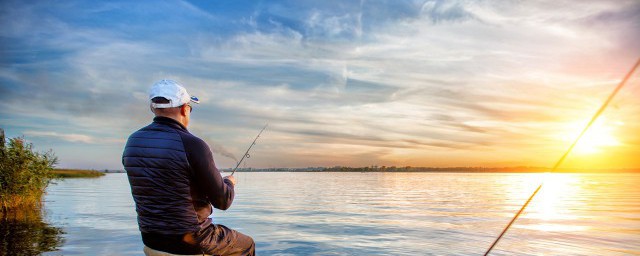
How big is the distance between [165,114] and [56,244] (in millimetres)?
11639

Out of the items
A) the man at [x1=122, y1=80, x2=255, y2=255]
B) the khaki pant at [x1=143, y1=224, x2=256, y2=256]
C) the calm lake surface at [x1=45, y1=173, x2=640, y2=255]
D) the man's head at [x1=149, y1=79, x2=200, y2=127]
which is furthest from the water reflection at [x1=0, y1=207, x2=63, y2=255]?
the man's head at [x1=149, y1=79, x2=200, y2=127]

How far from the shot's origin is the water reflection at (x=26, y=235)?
1273 cm

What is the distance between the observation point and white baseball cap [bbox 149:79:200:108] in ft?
15.4

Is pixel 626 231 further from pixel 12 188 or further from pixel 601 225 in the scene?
pixel 12 188

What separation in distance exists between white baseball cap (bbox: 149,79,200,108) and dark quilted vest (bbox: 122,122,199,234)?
240 millimetres

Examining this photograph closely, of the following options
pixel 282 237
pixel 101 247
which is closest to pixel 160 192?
pixel 101 247

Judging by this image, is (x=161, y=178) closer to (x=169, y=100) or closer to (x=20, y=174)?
(x=169, y=100)

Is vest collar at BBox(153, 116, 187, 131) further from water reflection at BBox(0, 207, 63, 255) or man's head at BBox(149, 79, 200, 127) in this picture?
water reflection at BBox(0, 207, 63, 255)

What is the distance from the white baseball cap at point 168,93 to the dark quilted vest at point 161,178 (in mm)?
240

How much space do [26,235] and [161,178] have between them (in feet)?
43.9

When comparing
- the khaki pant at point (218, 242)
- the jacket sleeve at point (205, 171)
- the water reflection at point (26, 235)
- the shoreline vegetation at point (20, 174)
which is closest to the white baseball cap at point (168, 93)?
the jacket sleeve at point (205, 171)

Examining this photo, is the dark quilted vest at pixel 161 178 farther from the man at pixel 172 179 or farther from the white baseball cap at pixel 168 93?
the white baseball cap at pixel 168 93

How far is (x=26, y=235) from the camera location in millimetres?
14945

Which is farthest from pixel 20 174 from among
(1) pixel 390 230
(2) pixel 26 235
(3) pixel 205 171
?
(3) pixel 205 171
